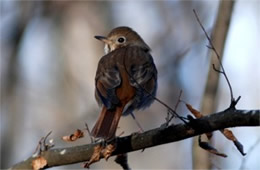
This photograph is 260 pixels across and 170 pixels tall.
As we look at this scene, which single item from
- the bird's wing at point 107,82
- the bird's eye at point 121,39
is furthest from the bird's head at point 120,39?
the bird's wing at point 107,82

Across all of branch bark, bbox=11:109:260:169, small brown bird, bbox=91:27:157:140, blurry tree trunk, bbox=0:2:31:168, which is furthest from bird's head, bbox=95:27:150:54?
branch bark, bbox=11:109:260:169

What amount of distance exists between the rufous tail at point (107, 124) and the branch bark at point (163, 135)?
0.91ft

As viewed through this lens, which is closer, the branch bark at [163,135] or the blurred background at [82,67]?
the branch bark at [163,135]

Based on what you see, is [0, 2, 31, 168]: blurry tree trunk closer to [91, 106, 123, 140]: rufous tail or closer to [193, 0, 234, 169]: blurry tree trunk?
[91, 106, 123, 140]: rufous tail

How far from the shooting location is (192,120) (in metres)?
3.58

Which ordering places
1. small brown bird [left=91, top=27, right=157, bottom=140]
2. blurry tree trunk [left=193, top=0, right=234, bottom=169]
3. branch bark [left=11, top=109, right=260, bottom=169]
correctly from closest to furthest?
branch bark [left=11, top=109, right=260, bottom=169] → small brown bird [left=91, top=27, right=157, bottom=140] → blurry tree trunk [left=193, top=0, right=234, bottom=169]

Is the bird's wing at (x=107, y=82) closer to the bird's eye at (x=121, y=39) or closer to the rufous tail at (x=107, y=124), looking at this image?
the rufous tail at (x=107, y=124)

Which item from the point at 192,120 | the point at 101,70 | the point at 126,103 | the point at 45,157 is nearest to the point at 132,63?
the point at 101,70

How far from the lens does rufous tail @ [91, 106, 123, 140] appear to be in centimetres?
449

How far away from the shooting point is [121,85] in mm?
5242

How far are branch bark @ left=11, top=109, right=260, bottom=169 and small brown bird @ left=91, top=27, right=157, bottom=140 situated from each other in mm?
314

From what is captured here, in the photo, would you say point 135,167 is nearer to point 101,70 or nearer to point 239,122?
point 101,70

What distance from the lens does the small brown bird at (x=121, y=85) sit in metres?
4.70

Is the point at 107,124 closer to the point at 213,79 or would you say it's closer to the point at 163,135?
the point at 163,135
